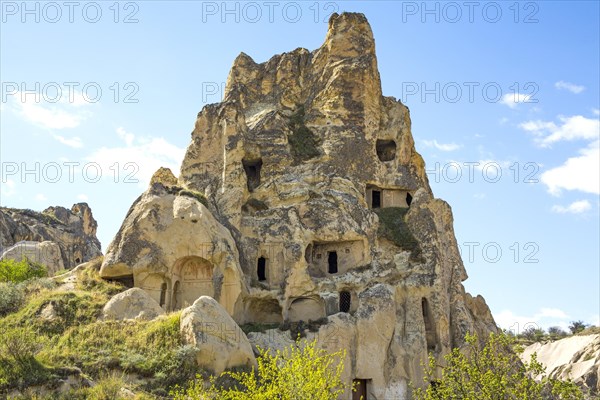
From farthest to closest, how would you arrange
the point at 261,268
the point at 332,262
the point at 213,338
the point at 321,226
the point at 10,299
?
the point at 332,262, the point at 321,226, the point at 261,268, the point at 10,299, the point at 213,338

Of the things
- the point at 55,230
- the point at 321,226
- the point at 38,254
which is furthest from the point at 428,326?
the point at 55,230

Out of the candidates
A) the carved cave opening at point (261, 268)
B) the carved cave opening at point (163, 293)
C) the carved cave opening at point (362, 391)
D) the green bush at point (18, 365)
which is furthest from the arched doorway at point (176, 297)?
the carved cave opening at point (362, 391)

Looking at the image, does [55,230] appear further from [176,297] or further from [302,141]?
[176,297]

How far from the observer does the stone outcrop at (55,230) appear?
5981cm

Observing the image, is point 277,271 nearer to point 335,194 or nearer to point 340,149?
point 335,194

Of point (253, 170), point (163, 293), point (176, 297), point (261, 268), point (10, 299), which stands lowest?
point (10, 299)

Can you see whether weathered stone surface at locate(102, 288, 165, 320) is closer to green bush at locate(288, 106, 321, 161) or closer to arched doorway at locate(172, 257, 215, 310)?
arched doorway at locate(172, 257, 215, 310)

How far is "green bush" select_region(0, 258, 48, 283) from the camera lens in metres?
40.4

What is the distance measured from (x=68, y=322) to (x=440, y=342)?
22.1m

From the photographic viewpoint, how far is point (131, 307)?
95.8 ft

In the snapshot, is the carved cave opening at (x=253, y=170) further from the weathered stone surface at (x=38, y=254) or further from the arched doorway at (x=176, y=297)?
the weathered stone surface at (x=38, y=254)

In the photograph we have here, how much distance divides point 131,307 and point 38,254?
21.7 metres

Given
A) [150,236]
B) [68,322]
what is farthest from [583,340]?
[68,322]

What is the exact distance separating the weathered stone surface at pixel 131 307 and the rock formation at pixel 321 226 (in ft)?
9.88
